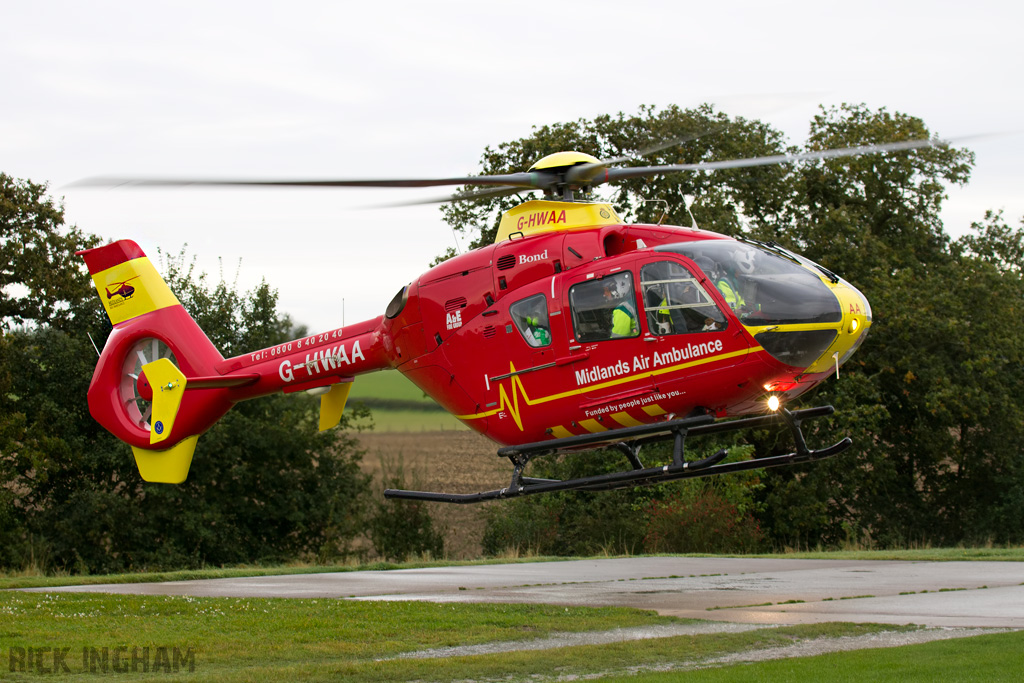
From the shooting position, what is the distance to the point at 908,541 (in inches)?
1352

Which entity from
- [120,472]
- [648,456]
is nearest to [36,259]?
[120,472]

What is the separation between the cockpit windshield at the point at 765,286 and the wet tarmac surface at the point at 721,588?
399 cm

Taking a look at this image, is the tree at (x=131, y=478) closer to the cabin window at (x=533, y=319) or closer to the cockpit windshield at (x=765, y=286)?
the cabin window at (x=533, y=319)

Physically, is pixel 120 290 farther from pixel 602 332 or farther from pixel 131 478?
pixel 131 478

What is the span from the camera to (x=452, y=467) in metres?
34.5

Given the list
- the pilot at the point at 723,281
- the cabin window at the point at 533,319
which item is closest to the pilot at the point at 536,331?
the cabin window at the point at 533,319

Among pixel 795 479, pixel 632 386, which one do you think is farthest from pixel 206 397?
pixel 795 479

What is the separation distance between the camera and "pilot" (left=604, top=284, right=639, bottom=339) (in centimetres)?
1222

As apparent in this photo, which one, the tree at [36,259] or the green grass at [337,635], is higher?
the tree at [36,259]

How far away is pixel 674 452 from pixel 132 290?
38.0ft

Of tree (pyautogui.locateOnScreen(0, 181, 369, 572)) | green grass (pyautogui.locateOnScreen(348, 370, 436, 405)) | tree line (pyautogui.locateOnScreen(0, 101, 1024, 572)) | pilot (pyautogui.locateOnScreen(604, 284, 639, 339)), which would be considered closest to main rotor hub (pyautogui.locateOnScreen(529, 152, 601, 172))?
pilot (pyautogui.locateOnScreen(604, 284, 639, 339))

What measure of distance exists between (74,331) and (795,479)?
24.0 m

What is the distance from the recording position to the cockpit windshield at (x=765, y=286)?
37.9ft

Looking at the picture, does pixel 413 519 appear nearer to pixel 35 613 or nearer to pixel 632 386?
pixel 35 613
